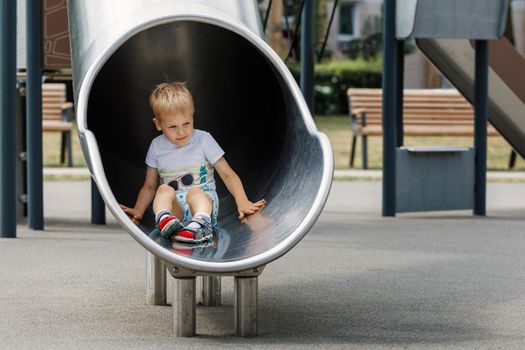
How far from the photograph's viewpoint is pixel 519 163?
16281 mm

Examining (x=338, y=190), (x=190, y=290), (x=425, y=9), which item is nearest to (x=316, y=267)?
(x=190, y=290)

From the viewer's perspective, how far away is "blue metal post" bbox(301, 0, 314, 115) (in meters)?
9.74

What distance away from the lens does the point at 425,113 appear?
51.9 ft

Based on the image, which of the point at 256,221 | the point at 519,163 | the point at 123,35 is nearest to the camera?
the point at 123,35

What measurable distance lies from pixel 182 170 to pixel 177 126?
200 mm

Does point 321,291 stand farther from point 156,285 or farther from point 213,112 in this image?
point 213,112

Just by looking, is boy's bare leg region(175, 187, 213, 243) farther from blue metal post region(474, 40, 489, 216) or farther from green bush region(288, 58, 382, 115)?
green bush region(288, 58, 382, 115)

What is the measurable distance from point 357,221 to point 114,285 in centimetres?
346

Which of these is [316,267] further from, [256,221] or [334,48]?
[334,48]

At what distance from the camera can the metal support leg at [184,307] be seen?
15.0ft

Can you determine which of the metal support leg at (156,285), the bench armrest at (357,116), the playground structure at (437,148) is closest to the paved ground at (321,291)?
the metal support leg at (156,285)

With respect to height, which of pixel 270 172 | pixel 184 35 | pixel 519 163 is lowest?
pixel 519 163

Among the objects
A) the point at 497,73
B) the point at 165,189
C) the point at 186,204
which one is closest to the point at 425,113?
the point at 497,73

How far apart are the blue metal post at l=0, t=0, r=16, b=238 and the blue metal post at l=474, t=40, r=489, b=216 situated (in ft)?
12.5
